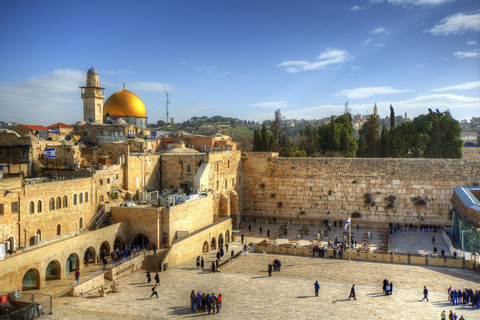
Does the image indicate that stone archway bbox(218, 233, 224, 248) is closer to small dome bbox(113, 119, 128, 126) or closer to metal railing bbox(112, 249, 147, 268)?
metal railing bbox(112, 249, 147, 268)

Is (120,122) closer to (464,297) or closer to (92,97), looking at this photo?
(92,97)

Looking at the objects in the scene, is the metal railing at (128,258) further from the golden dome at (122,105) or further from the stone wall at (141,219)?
the golden dome at (122,105)

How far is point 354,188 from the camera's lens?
119ft

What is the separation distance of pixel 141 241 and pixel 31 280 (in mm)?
6644

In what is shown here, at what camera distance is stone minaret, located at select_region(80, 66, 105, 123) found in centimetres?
3894

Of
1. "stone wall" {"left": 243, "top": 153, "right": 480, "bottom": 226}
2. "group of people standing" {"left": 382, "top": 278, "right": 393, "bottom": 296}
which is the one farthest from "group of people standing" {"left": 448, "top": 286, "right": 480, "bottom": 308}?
"stone wall" {"left": 243, "top": 153, "right": 480, "bottom": 226}

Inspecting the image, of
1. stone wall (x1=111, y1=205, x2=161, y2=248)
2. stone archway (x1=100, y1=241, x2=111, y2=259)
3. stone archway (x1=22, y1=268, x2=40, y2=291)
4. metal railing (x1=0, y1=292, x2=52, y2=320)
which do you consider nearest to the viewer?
metal railing (x1=0, y1=292, x2=52, y2=320)

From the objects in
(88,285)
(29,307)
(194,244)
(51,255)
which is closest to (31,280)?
(51,255)

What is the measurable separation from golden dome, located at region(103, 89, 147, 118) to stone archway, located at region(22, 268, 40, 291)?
23747 millimetres

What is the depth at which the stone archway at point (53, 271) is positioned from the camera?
19.1 meters

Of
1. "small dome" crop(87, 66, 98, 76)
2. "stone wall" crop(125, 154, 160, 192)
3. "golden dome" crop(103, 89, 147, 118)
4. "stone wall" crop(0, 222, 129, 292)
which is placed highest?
"small dome" crop(87, 66, 98, 76)

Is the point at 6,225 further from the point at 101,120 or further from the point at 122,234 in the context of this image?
the point at 101,120

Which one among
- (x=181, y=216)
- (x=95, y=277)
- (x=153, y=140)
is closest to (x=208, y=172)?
(x=181, y=216)

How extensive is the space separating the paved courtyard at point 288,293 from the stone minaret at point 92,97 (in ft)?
70.7
